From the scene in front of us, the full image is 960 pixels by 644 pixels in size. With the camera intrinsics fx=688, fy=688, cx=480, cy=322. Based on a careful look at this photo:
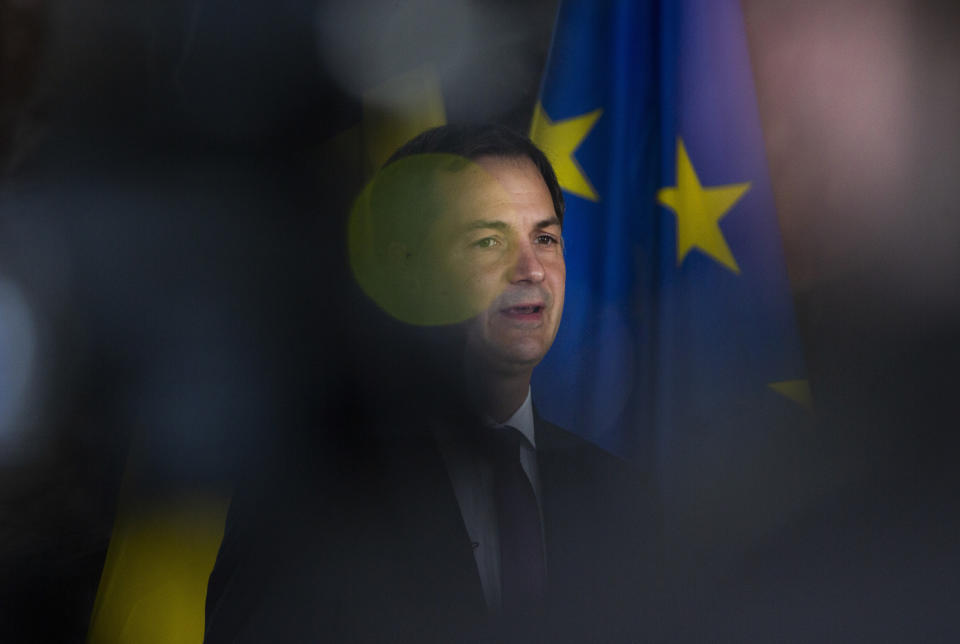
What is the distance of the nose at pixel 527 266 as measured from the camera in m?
0.88

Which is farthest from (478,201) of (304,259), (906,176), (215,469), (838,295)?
(906,176)

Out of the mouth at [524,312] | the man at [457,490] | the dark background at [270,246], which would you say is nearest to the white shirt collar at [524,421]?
the man at [457,490]

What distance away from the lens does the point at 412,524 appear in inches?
33.1

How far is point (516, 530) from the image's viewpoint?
90 cm

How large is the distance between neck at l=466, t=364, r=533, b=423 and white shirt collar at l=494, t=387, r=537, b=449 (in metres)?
0.02

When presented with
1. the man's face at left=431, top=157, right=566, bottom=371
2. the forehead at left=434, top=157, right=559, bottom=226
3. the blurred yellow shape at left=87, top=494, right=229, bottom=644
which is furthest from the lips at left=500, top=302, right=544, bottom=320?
the blurred yellow shape at left=87, top=494, right=229, bottom=644

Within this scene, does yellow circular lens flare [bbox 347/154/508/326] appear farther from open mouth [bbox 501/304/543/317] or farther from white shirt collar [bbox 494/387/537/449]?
white shirt collar [bbox 494/387/537/449]

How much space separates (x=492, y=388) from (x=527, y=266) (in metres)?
0.17

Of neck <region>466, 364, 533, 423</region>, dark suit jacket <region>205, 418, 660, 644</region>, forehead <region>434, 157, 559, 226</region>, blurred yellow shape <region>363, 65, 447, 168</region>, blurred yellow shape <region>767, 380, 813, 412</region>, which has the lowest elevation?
dark suit jacket <region>205, 418, 660, 644</region>

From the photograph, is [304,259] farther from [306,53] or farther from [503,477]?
[503,477]

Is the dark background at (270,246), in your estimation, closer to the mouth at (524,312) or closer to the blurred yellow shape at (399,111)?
the blurred yellow shape at (399,111)

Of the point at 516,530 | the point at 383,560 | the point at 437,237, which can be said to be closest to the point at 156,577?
the point at 383,560

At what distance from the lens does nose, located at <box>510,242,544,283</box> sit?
2.89ft

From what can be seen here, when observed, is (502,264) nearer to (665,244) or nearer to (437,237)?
(437,237)
